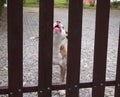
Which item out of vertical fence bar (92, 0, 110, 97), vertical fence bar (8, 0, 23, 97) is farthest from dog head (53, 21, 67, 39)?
vertical fence bar (8, 0, 23, 97)

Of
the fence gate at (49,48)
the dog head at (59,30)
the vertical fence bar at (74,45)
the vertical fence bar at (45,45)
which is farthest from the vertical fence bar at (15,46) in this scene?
the dog head at (59,30)

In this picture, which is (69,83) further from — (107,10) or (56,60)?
(56,60)

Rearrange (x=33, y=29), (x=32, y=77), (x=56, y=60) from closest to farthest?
1. (x=56, y=60)
2. (x=32, y=77)
3. (x=33, y=29)

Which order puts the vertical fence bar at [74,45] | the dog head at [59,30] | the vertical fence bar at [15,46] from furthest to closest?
the dog head at [59,30] → the vertical fence bar at [74,45] → the vertical fence bar at [15,46]

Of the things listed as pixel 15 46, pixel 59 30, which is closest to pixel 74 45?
pixel 15 46

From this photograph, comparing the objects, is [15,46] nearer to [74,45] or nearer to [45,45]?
[45,45]

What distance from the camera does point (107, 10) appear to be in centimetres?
318

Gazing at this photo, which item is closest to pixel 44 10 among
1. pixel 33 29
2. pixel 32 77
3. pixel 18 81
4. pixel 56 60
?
pixel 18 81

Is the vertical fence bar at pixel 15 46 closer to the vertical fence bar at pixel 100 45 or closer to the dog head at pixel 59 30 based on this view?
the vertical fence bar at pixel 100 45

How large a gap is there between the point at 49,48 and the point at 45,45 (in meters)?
0.04

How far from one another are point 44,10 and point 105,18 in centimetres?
55

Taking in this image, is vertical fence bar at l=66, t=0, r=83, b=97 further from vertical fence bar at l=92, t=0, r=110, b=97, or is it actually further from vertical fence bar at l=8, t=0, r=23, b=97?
vertical fence bar at l=8, t=0, r=23, b=97

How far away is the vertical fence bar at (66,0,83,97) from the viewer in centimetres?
310

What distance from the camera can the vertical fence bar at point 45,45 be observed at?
3.04m
